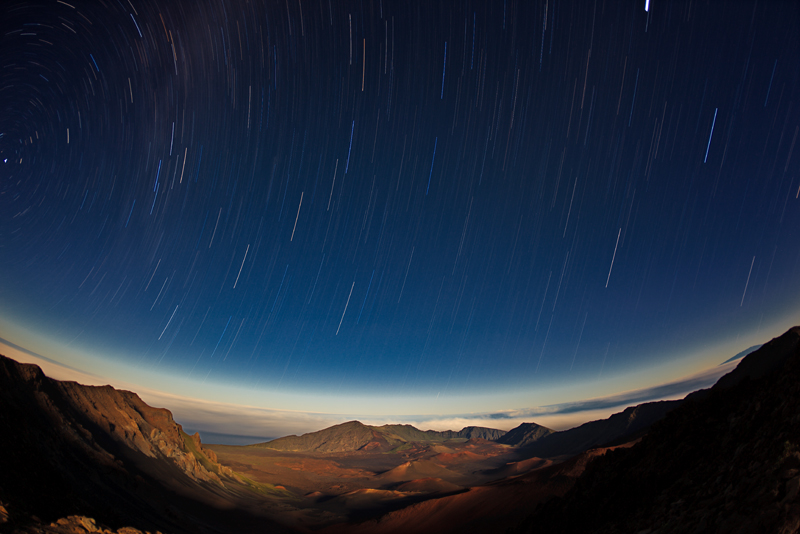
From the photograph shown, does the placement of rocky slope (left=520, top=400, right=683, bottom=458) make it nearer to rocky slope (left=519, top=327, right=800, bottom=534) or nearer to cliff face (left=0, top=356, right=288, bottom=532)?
rocky slope (left=519, top=327, right=800, bottom=534)

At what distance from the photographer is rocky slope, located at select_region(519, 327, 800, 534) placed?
7.68 m

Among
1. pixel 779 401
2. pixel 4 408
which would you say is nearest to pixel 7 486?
pixel 4 408

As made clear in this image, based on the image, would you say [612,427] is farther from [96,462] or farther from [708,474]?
[96,462]

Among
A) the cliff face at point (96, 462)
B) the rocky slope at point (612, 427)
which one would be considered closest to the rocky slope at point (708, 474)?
the cliff face at point (96, 462)

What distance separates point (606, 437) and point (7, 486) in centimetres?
15384

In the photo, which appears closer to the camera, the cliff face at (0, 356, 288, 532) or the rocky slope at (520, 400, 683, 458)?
the cliff face at (0, 356, 288, 532)

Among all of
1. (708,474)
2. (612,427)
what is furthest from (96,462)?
(612,427)

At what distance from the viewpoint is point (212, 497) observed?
47.1 metres

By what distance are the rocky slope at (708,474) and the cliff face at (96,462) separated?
21.8m

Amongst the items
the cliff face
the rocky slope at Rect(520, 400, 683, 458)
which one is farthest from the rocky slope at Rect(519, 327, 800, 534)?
the rocky slope at Rect(520, 400, 683, 458)

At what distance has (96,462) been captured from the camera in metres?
31.6

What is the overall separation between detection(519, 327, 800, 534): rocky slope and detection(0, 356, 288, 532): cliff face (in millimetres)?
21818

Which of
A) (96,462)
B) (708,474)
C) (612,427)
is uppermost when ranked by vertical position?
(708,474)

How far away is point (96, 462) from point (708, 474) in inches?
1813
